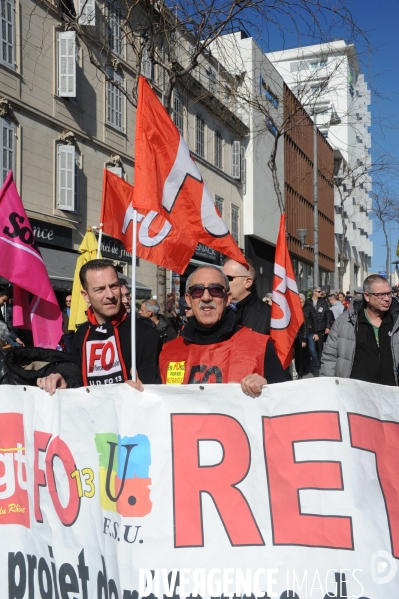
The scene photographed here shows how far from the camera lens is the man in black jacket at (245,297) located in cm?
548

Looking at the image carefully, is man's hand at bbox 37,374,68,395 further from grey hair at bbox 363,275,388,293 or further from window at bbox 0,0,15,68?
window at bbox 0,0,15,68

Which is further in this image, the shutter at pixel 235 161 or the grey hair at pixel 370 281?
A: the shutter at pixel 235 161

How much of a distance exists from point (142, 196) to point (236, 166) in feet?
99.2

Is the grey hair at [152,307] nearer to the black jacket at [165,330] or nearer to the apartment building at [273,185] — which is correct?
the black jacket at [165,330]

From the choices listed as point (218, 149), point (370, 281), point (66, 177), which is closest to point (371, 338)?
point (370, 281)

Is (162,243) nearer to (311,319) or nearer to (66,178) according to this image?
(311,319)

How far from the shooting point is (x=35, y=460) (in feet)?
11.7

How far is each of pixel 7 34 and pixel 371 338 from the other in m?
14.4

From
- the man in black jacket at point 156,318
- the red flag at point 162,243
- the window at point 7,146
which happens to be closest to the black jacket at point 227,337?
the red flag at point 162,243

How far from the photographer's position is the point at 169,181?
14.6ft

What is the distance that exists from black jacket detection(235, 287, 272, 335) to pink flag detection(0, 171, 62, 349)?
1.34 m

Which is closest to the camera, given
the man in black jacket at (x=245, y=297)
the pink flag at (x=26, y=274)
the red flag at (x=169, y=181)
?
the red flag at (x=169, y=181)

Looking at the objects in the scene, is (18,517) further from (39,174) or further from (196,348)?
(39,174)

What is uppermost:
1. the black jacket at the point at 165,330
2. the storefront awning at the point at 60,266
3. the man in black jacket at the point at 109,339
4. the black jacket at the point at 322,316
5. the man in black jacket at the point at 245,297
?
the storefront awning at the point at 60,266
